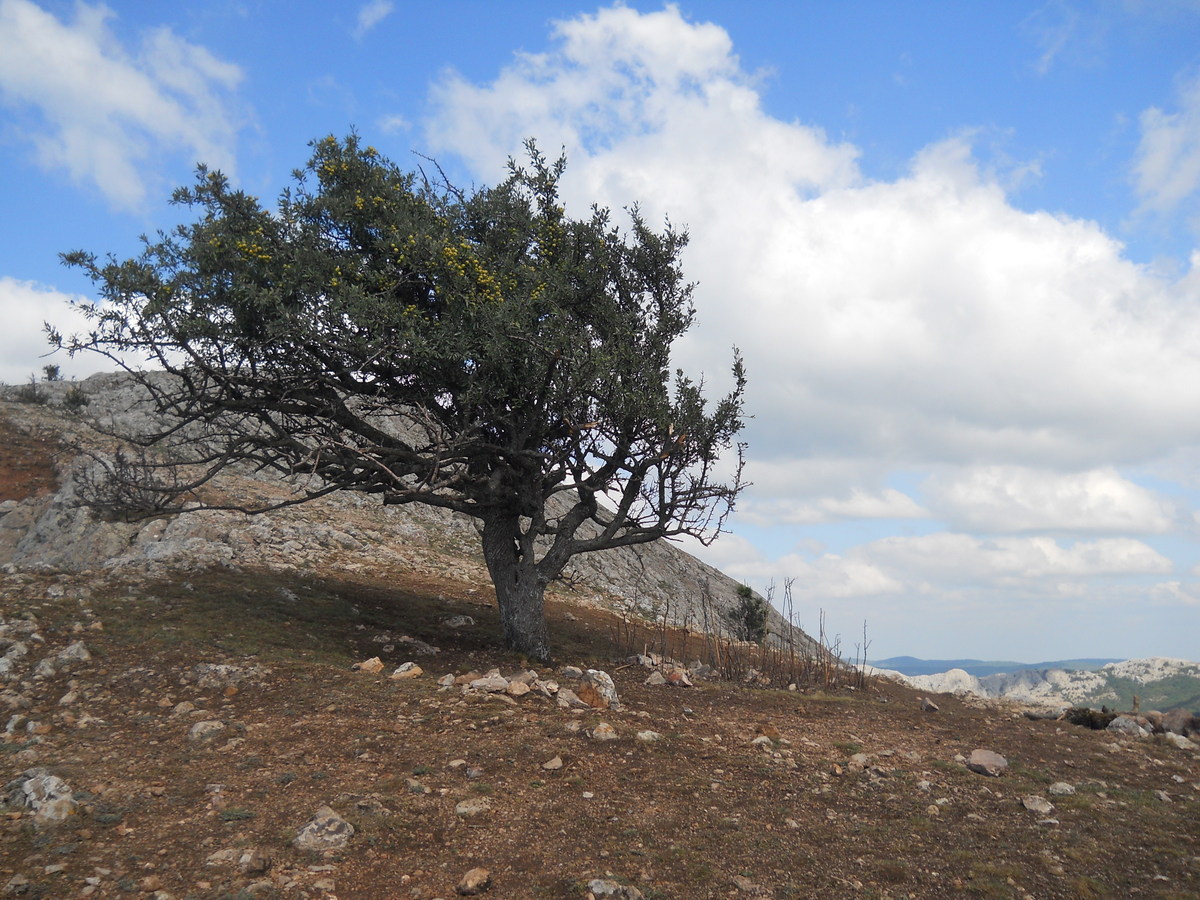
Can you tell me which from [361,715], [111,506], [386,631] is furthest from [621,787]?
[111,506]

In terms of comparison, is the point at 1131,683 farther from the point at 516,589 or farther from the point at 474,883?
the point at 474,883

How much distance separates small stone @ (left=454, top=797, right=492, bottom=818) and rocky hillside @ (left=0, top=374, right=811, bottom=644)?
31.4 feet

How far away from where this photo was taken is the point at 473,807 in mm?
7367

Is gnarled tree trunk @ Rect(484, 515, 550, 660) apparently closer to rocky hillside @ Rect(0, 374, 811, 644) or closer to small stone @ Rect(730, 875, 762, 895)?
rocky hillside @ Rect(0, 374, 811, 644)

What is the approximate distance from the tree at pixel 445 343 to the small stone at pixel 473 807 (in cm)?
587

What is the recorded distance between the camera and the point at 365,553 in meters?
22.8

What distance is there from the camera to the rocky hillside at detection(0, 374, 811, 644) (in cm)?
1995

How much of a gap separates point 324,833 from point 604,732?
13.0ft

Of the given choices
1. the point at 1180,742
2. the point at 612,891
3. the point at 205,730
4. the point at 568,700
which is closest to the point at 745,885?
A: the point at 612,891

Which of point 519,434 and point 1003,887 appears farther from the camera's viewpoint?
point 519,434

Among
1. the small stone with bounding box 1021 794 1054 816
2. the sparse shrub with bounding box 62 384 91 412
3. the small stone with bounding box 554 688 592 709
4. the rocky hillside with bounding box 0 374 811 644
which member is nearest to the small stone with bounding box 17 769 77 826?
the small stone with bounding box 554 688 592 709

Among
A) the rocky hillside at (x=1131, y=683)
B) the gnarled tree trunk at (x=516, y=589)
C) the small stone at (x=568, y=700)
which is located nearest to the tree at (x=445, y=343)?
the gnarled tree trunk at (x=516, y=589)

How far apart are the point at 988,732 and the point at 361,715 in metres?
10.5

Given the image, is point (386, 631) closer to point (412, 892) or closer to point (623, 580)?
point (412, 892)
